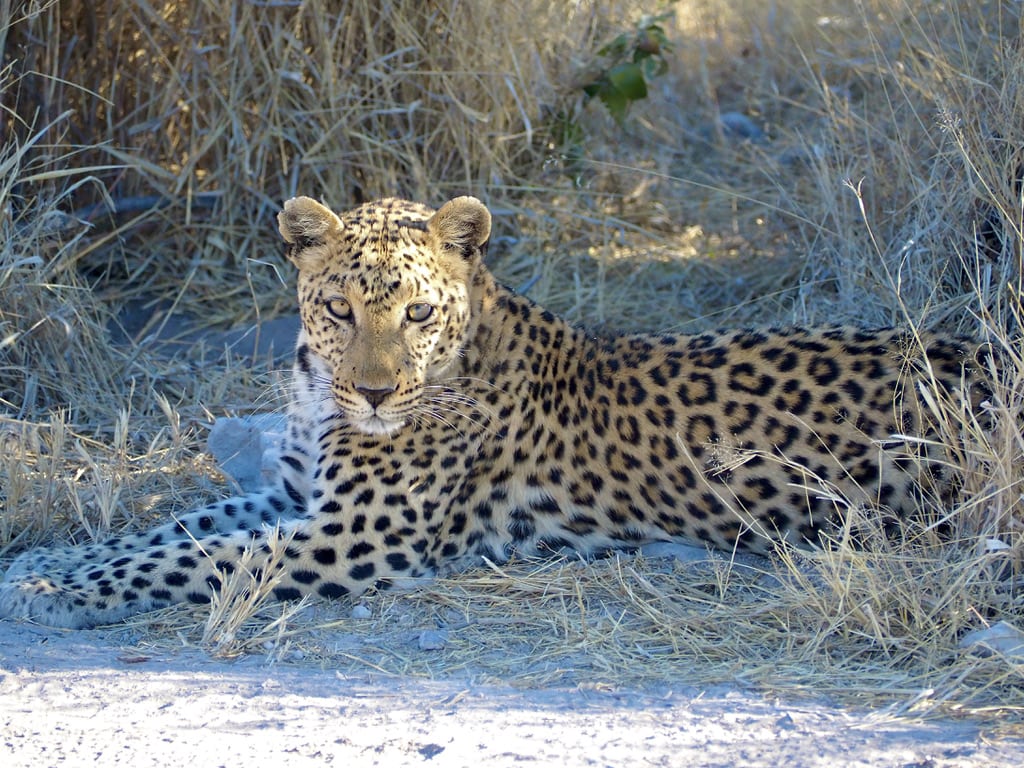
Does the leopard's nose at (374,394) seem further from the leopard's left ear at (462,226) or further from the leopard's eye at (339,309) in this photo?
the leopard's left ear at (462,226)

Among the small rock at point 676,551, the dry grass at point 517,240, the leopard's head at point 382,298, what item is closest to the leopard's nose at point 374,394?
the leopard's head at point 382,298

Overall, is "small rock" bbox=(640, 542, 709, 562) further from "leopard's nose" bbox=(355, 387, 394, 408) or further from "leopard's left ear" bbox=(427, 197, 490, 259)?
"leopard's left ear" bbox=(427, 197, 490, 259)

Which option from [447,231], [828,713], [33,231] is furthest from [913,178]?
[33,231]

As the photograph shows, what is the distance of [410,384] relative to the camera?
5480mm

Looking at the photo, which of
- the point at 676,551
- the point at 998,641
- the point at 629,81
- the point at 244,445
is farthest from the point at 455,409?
the point at 629,81

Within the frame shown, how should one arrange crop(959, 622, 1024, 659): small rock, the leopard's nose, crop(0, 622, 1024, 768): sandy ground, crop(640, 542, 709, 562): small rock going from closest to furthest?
crop(0, 622, 1024, 768): sandy ground < crop(959, 622, 1024, 659): small rock < the leopard's nose < crop(640, 542, 709, 562): small rock

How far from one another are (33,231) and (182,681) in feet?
12.9

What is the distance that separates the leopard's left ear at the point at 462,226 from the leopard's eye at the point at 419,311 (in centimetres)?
31

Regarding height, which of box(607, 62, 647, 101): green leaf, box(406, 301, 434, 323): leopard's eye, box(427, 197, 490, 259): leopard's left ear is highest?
box(607, 62, 647, 101): green leaf

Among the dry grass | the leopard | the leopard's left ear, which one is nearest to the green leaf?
the dry grass

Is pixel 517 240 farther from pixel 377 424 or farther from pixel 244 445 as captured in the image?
pixel 377 424

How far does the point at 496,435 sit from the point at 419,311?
69 centimetres

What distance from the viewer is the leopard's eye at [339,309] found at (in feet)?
18.2

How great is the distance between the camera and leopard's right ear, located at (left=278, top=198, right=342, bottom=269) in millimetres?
5660
